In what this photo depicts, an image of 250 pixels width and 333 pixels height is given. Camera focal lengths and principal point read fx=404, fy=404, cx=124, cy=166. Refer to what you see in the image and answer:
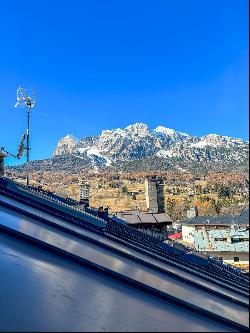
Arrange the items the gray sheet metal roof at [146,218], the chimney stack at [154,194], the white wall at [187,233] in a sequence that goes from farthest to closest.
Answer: the white wall at [187,233]
the chimney stack at [154,194]
the gray sheet metal roof at [146,218]

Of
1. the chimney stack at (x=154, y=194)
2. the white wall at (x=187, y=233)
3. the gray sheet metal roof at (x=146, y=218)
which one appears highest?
the chimney stack at (x=154, y=194)

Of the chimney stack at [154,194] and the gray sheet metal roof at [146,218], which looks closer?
the gray sheet metal roof at [146,218]

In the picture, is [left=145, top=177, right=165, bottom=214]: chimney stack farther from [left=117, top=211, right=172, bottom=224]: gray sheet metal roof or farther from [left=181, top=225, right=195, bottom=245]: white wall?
[left=181, top=225, right=195, bottom=245]: white wall

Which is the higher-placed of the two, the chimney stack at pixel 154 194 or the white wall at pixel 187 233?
the chimney stack at pixel 154 194

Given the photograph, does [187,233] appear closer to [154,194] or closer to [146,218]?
[154,194]

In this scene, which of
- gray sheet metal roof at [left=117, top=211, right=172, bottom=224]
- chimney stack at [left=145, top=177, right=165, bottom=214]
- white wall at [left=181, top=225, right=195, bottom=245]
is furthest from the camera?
white wall at [left=181, top=225, right=195, bottom=245]

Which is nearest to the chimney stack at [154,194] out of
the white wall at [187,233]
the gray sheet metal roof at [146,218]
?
the gray sheet metal roof at [146,218]

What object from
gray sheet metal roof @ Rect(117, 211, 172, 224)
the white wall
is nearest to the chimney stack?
gray sheet metal roof @ Rect(117, 211, 172, 224)

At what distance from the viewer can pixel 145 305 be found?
1935 millimetres

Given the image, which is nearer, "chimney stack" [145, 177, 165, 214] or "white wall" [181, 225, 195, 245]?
"chimney stack" [145, 177, 165, 214]

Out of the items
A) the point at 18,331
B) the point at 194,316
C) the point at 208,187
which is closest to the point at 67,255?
the point at 194,316

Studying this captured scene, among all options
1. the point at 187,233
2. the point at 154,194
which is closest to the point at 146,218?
A: the point at 154,194

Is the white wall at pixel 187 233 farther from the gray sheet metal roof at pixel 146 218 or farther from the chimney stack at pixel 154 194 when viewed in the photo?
the gray sheet metal roof at pixel 146 218

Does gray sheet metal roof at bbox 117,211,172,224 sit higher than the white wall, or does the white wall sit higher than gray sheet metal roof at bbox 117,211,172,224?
gray sheet metal roof at bbox 117,211,172,224
